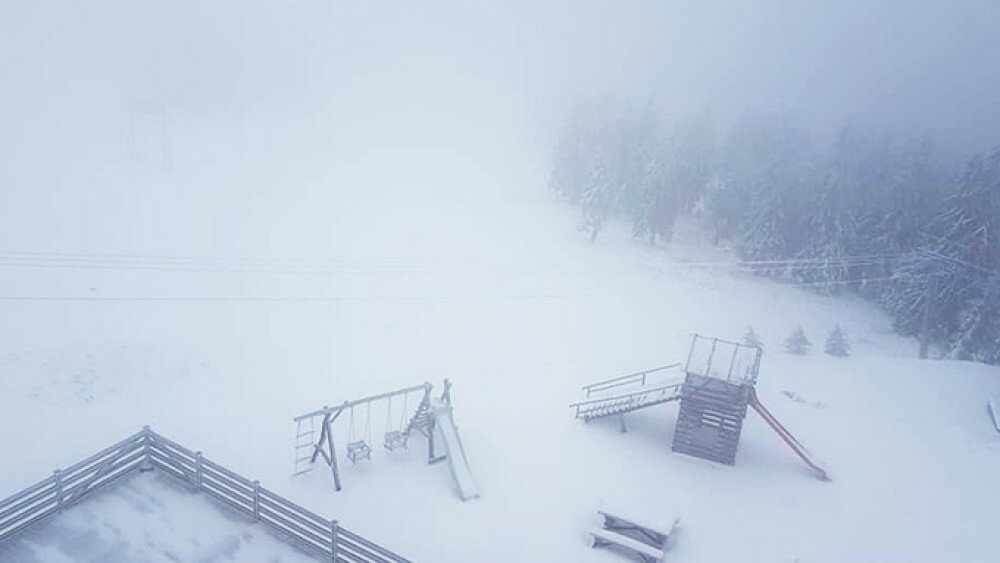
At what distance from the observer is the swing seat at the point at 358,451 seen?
19.3 meters

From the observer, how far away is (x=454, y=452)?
19797 millimetres

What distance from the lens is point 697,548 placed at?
1762 centimetres

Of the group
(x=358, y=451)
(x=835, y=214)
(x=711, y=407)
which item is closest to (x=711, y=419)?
(x=711, y=407)

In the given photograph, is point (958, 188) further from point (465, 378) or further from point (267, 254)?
point (267, 254)

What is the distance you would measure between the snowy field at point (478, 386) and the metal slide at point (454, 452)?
0.45m

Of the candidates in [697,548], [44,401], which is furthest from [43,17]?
[697,548]

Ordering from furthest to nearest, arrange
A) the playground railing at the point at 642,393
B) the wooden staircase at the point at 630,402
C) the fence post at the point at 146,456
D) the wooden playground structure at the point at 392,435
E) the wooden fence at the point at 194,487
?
the playground railing at the point at 642,393
the wooden staircase at the point at 630,402
the wooden playground structure at the point at 392,435
the fence post at the point at 146,456
the wooden fence at the point at 194,487

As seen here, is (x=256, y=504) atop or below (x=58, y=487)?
below

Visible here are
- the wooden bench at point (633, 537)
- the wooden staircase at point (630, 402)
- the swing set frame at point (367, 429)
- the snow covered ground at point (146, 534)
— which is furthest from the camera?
the wooden staircase at point (630, 402)

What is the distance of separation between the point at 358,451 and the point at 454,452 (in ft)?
10.3

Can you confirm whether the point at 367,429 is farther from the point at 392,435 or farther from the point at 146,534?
the point at 146,534

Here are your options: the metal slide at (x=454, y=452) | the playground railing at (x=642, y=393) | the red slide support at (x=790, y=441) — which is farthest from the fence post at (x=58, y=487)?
the red slide support at (x=790, y=441)

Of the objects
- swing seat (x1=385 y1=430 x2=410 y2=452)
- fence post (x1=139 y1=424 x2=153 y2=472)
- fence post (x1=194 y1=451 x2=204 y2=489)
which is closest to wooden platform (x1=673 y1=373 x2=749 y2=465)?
swing seat (x1=385 y1=430 x2=410 y2=452)

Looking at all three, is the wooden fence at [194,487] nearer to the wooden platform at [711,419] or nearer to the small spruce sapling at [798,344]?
the wooden platform at [711,419]
